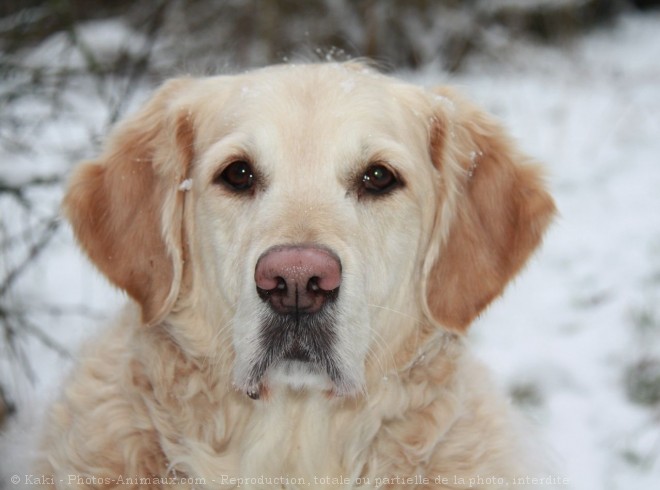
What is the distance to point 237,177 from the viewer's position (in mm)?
2715

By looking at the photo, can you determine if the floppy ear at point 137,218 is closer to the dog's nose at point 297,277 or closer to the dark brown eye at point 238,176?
the dark brown eye at point 238,176

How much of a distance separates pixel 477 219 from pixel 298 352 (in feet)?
2.98

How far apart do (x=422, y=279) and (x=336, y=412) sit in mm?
554

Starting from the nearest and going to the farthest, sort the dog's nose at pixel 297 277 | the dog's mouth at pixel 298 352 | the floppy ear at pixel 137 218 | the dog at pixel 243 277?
1. the dog's nose at pixel 297 277
2. the dog's mouth at pixel 298 352
3. the dog at pixel 243 277
4. the floppy ear at pixel 137 218

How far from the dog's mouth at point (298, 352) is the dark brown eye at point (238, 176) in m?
0.53

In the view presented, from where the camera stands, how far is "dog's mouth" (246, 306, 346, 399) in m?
2.38

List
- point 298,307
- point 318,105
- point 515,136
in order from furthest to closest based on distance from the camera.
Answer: point 515,136 < point 318,105 < point 298,307

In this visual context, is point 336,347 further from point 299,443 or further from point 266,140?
point 266,140

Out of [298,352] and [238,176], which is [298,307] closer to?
[298,352]

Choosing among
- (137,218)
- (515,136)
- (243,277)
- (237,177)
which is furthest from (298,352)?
(515,136)

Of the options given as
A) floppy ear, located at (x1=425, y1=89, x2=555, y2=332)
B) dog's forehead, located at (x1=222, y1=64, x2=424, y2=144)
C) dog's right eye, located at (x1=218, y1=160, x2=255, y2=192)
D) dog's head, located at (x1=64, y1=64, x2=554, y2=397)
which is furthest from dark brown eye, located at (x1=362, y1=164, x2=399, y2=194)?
dog's right eye, located at (x1=218, y1=160, x2=255, y2=192)

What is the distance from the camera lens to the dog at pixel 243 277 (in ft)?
8.70

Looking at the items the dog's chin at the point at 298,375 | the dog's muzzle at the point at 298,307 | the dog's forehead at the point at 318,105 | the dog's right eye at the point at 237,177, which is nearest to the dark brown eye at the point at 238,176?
the dog's right eye at the point at 237,177

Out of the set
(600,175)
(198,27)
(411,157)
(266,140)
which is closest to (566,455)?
(411,157)
